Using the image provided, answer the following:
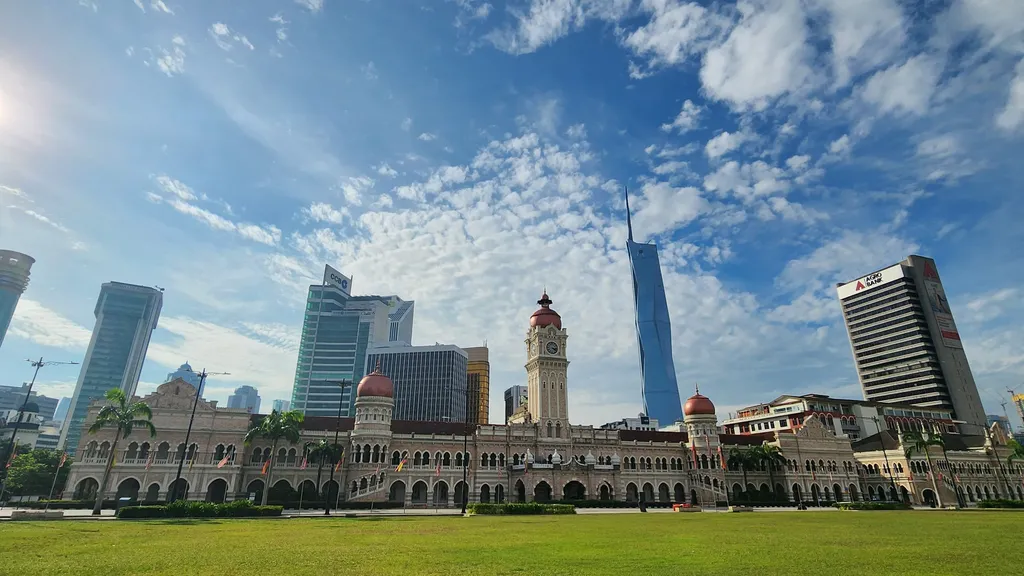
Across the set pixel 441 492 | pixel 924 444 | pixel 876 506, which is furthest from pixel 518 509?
pixel 924 444

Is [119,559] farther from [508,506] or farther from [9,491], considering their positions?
[9,491]

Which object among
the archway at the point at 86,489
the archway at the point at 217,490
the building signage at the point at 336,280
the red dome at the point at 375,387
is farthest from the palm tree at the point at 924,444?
the building signage at the point at 336,280

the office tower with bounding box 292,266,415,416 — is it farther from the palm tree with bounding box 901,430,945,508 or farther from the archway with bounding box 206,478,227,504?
the palm tree with bounding box 901,430,945,508

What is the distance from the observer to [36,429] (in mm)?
119062

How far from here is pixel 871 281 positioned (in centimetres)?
15462

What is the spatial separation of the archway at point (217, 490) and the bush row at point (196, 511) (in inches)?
927

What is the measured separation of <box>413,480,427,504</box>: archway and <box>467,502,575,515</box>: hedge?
20258 millimetres

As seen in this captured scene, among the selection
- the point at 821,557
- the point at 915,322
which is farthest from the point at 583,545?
the point at 915,322

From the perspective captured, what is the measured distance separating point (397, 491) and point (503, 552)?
→ 5579 cm

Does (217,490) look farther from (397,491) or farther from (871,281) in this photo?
(871,281)

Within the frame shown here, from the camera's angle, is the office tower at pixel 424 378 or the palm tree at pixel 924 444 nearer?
the palm tree at pixel 924 444

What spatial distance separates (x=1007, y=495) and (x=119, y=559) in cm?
12555

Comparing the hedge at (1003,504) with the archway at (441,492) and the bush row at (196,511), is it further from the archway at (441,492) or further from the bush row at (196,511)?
the bush row at (196,511)

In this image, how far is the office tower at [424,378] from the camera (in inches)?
6895
